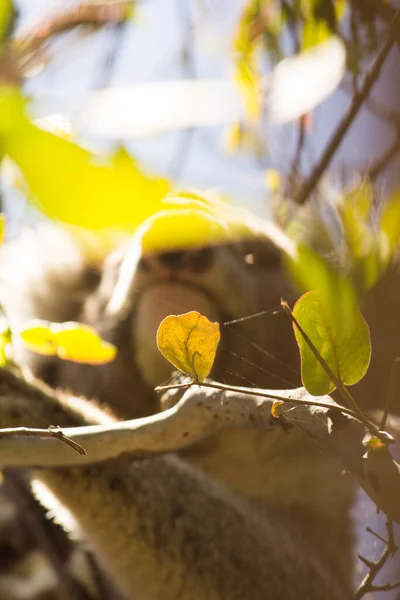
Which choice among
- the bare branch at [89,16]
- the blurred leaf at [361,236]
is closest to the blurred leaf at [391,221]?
the blurred leaf at [361,236]

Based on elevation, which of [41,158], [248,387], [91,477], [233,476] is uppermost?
[41,158]

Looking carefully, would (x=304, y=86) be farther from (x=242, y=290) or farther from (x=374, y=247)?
(x=242, y=290)

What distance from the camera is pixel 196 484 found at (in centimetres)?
113

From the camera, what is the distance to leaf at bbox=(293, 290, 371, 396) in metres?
0.42

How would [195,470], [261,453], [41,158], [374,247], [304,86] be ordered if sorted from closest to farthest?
[41,158] < [304,86] < [374,247] < [261,453] < [195,470]

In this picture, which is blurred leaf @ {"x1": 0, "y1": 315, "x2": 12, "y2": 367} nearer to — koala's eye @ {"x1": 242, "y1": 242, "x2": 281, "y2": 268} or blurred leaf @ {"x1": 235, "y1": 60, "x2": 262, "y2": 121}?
blurred leaf @ {"x1": 235, "y1": 60, "x2": 262, "y2": 121}

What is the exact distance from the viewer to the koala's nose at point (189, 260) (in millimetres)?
1206

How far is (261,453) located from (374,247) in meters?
0.52

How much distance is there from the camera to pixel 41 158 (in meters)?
0.19

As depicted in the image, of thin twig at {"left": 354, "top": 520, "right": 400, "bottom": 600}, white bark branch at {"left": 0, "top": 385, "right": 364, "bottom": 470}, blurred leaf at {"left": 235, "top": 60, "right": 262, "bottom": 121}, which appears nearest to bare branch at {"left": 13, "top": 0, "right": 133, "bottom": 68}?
blurred leaf at {"left": 235, "top": 60, "right": 262, "bottom": 121}

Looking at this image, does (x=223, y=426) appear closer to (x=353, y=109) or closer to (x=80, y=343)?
(x=80, y=343)

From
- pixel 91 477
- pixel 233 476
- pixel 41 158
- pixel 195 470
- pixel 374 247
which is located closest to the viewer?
pixel 41 158

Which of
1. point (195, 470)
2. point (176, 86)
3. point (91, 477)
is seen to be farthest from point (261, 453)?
point (176, 86)

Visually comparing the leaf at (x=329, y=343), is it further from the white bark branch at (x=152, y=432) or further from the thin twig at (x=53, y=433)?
the thin twig at (x=53, y=433)
